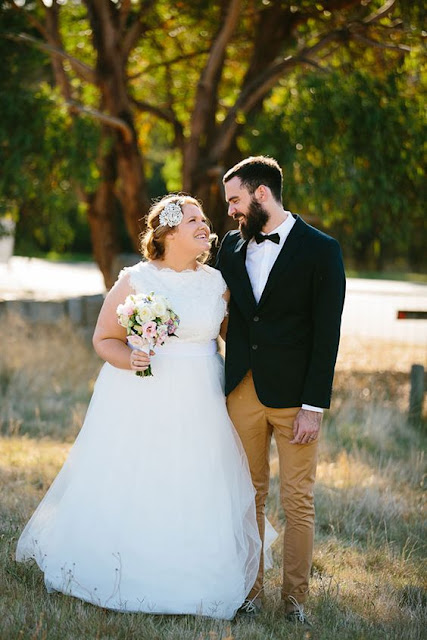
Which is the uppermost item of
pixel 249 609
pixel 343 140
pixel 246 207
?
pixel 343 140

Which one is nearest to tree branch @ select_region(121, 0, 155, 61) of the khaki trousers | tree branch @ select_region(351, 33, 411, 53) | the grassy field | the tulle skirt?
tree branch @ select_region(351, 33, 411, 53)

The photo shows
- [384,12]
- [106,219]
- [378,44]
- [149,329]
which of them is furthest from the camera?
[106,219]

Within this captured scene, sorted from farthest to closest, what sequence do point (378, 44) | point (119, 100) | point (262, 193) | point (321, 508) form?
point (119, 100) → point (378, 44) → point (321, 508) → point (262, 193)

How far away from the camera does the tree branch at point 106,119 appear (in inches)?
331

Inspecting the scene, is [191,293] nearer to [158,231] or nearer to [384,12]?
[158,231]

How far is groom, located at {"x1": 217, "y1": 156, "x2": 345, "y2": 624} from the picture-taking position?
3.52 meters

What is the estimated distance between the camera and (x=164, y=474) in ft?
12.1

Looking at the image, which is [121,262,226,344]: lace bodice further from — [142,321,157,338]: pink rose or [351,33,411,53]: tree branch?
[351,33,411,53]: tree branch

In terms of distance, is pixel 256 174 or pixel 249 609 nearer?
pixel 256 174

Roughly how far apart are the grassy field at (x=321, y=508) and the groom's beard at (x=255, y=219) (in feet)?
5.72

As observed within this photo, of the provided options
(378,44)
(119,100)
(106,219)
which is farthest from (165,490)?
(106,219)

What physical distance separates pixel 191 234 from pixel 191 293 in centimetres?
28

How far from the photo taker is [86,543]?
371 centimetres

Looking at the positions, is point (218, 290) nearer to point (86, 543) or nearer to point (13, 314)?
point (86, 543)
